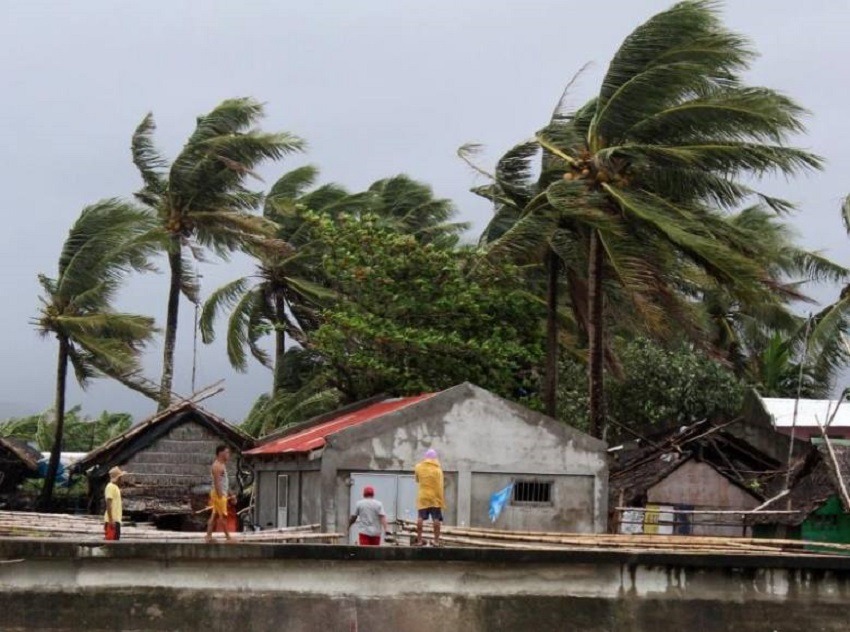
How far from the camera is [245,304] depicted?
1778 inches

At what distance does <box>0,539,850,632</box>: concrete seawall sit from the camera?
51.2ft

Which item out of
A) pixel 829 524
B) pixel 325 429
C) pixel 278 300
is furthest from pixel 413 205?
pixel 829 524

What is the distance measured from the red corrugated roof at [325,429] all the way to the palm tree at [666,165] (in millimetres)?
4094

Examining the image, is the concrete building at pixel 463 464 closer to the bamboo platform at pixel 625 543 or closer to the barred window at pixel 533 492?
the barred window at pixel 533 492

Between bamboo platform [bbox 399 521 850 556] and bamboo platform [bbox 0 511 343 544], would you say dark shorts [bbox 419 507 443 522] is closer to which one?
bamboo platform [bbox 399 521 850 556]

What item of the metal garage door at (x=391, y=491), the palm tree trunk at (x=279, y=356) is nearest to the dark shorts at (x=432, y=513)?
the metal garage door at (x=391, y=491)

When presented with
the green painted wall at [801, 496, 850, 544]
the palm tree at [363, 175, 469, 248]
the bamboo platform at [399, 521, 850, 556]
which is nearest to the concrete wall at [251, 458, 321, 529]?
the bamboo platform at [399, 521, 850, 556]

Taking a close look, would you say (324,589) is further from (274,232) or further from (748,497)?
(274,232)

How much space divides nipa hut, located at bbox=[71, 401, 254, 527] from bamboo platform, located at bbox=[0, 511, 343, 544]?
25.9 feet

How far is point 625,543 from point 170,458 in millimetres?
16930

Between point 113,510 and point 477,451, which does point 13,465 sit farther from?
point 113,510

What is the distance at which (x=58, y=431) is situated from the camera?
123ft

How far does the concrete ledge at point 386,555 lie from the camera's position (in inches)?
610

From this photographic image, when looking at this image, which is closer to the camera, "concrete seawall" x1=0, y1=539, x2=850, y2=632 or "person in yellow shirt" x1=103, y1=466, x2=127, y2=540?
"concrete seawall" x1=0, y1=539, x2=850, y2=632
